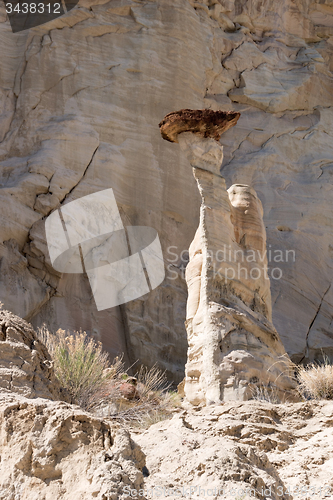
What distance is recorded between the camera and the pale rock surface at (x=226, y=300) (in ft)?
23.6

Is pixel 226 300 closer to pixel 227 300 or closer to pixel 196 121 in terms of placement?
pixel 227 300

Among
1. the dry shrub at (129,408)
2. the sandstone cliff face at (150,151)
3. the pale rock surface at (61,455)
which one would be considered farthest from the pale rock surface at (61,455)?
the sandstone cliff face at (150,151)

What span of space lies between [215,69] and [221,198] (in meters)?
8.29

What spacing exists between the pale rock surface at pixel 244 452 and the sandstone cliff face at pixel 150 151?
21.9ft

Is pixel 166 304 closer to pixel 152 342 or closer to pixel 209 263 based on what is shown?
pixel 152 342

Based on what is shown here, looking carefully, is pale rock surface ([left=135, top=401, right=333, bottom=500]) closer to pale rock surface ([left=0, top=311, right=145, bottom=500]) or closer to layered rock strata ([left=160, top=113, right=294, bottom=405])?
pale rock surface ([left=0, top=311, right=145, bottom=500])

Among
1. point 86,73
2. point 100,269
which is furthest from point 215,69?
point 100,269

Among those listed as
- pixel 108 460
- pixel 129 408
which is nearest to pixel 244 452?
pixel 108 460

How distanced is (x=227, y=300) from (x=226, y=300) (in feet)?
0.05

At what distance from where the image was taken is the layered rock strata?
7188mm

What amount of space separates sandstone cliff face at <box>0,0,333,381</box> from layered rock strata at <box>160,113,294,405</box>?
4106mm

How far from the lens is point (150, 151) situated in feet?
45.6

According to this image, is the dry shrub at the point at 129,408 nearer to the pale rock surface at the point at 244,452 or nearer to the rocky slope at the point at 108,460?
the pale rock surface at the point at 244,452

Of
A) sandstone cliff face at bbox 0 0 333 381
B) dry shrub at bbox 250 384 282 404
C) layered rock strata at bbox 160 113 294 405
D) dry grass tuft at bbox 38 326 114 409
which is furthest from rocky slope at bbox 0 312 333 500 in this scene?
sandstone cliff face at bbox 0 0 333 381
